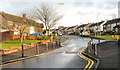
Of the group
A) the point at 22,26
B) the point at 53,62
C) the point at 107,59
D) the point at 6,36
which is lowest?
the point at 53,62

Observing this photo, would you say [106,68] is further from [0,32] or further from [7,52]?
[0,32]

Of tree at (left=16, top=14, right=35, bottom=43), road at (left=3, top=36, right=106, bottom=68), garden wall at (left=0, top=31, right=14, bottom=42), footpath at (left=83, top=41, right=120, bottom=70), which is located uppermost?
tree at (left=16, top=14, right=35, bottom=43)

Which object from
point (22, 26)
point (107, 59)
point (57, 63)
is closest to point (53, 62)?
point (57, 63)

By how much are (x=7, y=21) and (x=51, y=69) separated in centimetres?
3929

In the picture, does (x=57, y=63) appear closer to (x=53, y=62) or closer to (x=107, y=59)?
(x=53, y=62)

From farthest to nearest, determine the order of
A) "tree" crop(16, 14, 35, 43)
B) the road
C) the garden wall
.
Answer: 1. the garden wall
2. "tree" crop(16, 14, 35, 43)
3. the road

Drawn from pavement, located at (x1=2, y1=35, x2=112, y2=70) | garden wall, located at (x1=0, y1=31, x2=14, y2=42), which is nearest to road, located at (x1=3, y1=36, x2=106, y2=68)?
pavement, located at (x1=2, y1=35, x2=112, y2=70)

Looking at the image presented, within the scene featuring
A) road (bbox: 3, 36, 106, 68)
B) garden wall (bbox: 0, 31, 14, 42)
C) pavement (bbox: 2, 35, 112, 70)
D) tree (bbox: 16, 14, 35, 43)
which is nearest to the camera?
pavement (bbox: 2, 35, 112, 70)

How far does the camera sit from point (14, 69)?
827cm

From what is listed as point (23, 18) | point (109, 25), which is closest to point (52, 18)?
point (23, 18)

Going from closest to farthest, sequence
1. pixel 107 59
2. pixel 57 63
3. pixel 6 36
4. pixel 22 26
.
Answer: pixel 57 63 < pixel 107 59 < pixel 22 26 < pixel 6 36

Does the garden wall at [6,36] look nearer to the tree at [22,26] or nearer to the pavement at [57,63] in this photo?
the tree at [22,26]

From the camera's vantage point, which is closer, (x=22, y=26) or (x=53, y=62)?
(x=53, y=62)

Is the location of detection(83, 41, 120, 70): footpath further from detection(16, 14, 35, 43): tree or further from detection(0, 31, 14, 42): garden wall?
detection(0, 31, 14, 42): garden wall
